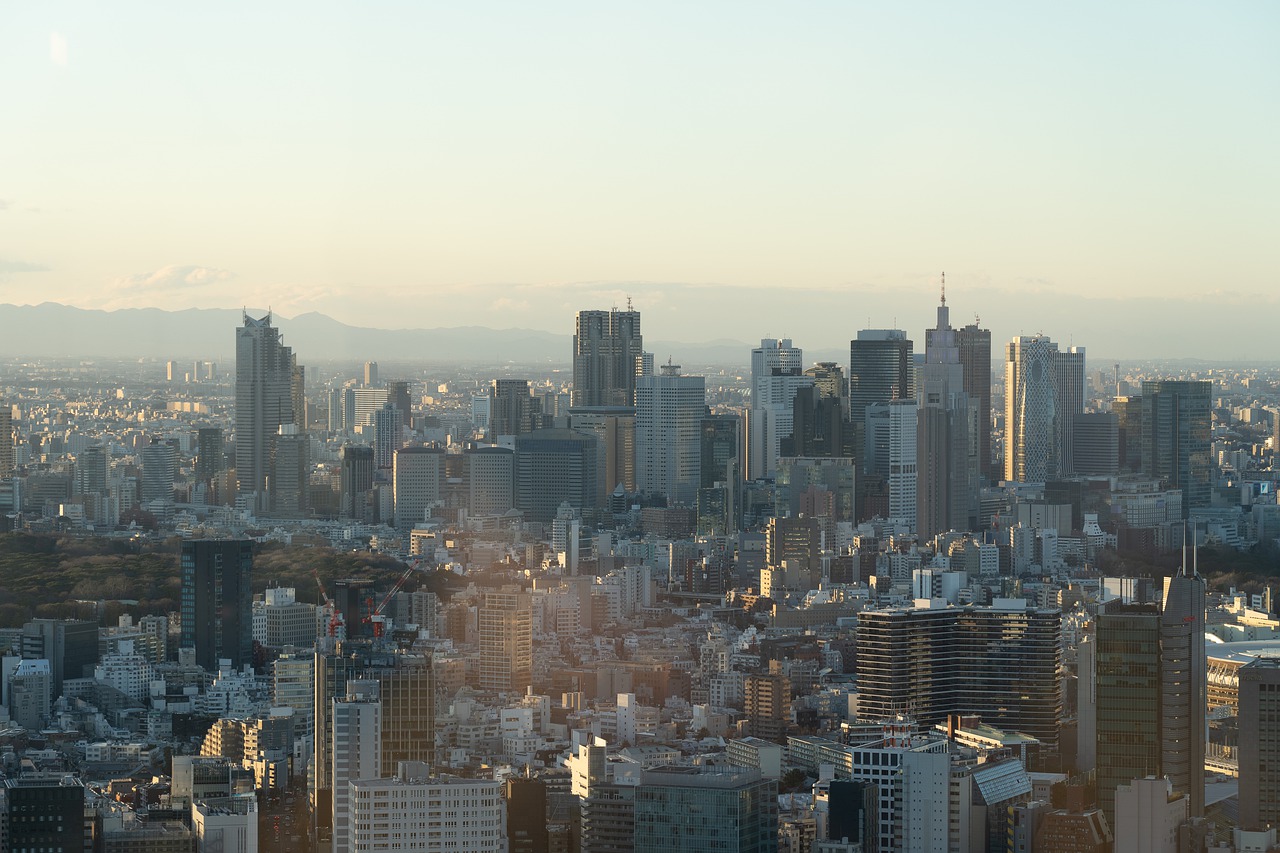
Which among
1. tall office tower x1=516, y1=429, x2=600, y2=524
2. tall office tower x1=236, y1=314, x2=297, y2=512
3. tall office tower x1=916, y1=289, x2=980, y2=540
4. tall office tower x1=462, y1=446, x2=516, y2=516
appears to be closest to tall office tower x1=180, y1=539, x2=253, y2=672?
tall office tower x1=236, y1=314, x2=297, y2=512

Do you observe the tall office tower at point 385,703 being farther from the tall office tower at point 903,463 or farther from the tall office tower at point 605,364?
the tall office tower at point 605,364

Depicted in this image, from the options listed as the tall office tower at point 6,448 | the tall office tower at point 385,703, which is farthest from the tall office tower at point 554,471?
the tall office tower at point 385,703

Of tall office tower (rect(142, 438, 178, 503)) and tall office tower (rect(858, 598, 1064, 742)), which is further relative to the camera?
tall office tower (rect(142, 438, 178, 503))

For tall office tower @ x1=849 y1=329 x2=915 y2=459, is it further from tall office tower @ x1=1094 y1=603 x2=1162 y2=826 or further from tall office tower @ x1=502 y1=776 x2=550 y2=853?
tall office tower @ x1=502 y1=776 x2=550 y2=853

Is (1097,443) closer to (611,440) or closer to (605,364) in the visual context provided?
(611,440)

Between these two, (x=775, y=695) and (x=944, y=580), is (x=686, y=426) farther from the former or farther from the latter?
(x=775, y=695)

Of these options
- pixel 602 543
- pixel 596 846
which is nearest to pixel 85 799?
pixel 596 846
